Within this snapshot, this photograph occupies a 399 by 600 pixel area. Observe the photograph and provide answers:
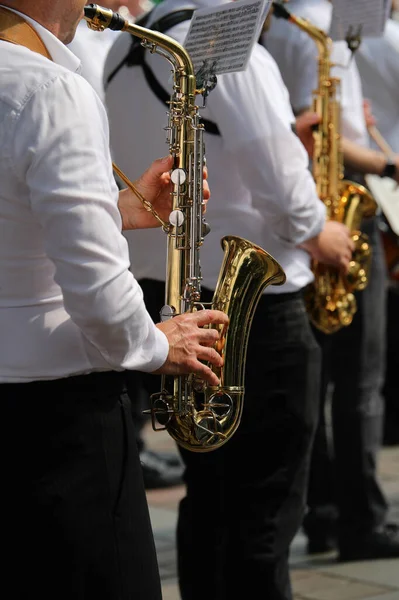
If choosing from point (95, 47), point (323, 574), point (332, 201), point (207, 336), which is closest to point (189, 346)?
point (207, 336)

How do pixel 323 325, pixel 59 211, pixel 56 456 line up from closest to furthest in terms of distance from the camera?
pixel 59 211 < pixel 56 456 < pixel 323 325

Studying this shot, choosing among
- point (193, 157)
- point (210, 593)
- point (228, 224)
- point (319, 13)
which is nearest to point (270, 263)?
point (193, 157)

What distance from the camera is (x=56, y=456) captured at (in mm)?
1963

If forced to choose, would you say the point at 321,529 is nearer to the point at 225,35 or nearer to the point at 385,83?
the point at 385,83

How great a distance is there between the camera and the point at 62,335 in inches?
77.3

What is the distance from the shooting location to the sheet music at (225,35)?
252cm

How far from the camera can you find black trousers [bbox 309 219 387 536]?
4.50m

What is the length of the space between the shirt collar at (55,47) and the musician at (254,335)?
0.99m

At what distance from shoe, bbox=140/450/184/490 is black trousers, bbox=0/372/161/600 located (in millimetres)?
3652

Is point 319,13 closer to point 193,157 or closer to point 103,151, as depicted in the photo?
point 193,157

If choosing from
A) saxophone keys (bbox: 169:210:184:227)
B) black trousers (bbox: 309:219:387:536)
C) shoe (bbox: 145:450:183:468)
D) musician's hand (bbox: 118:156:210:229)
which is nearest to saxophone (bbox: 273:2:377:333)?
black trousers (bbox: 309:219:387:536)

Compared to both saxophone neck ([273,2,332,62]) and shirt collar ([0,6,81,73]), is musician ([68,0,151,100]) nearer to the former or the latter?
saxophone neck ([273,2,332,62])

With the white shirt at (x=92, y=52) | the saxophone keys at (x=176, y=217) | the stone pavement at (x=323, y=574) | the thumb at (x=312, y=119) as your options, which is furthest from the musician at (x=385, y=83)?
the saxophone keys at (x=176, y=217)

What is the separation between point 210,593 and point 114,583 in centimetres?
123
